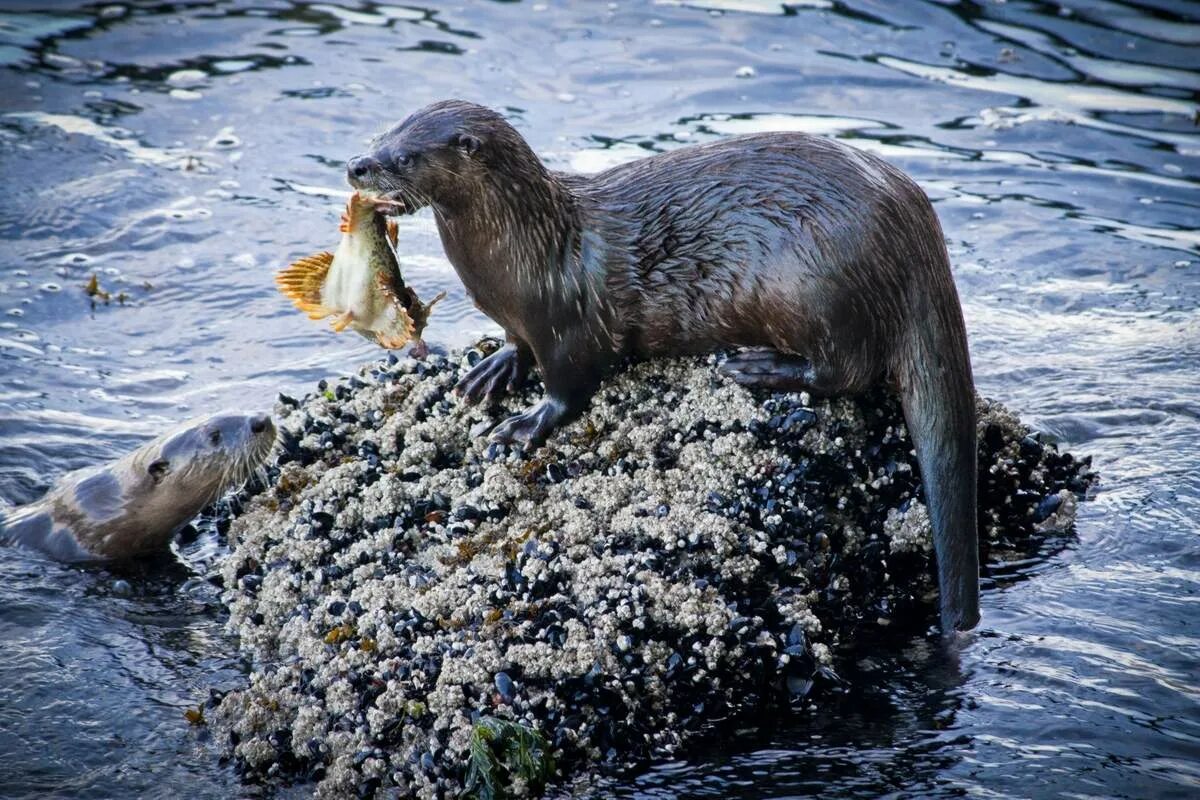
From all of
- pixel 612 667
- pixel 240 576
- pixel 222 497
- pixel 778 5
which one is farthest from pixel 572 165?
pixel 612 667

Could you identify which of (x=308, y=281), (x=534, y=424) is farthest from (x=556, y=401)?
(x=308, y=281)

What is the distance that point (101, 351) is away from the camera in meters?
6.94

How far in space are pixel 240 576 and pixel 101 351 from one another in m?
2.74

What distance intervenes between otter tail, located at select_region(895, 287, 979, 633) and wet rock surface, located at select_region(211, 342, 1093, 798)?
0.22 metres

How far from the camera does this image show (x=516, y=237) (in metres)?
4.39

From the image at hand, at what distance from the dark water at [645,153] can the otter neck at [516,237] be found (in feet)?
5.04

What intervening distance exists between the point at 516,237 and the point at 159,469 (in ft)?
6.55

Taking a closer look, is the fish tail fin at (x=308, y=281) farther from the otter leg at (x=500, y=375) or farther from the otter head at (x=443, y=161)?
the otter leg at (x=500, y=375)

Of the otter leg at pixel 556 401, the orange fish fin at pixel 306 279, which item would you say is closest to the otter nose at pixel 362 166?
the orange fish fin at pixel 306 279

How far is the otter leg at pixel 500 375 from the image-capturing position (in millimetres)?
4785

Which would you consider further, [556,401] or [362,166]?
[556,401]

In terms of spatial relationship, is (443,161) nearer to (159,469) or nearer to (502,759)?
(502,759)

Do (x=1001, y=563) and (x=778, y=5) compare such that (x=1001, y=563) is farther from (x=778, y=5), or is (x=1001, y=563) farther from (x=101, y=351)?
(x=778, y=5)

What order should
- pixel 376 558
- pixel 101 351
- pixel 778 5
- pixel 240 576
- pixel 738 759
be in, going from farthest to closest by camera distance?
pixel 778 5 < pixel 101 351 < pixel 240 576 < pixel 376 558 < pixel 738 759
